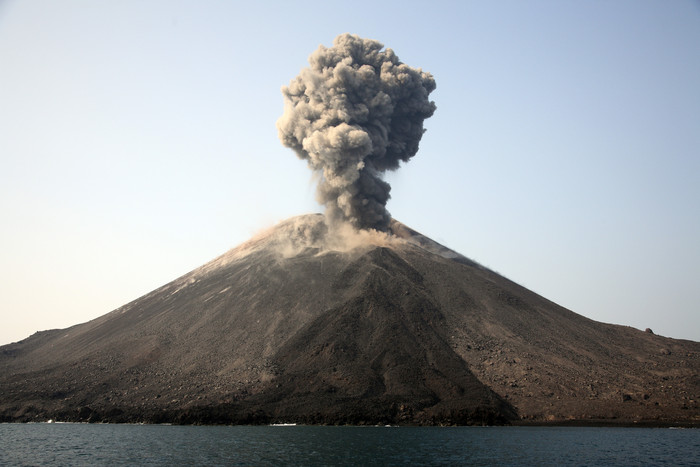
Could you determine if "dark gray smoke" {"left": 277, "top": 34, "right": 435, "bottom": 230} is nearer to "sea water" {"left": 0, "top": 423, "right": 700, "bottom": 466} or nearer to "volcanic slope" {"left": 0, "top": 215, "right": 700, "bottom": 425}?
"volcanic slope" {"left": 0, "top": 215, "right": 700, "bottom": 425}

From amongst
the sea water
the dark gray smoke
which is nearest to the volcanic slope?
the sea water

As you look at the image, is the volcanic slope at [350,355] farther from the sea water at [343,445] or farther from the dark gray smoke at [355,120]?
the dark gray smoke at [355,120]

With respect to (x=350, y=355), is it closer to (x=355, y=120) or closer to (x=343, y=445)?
(x=343, y=445)

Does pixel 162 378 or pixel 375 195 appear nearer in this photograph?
pixel 162 378

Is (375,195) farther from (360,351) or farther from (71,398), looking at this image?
(71,398)

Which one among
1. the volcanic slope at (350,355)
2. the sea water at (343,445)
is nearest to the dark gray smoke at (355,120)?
the volcanic slope at (350,355)

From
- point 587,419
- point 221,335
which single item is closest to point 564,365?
point 587,419
